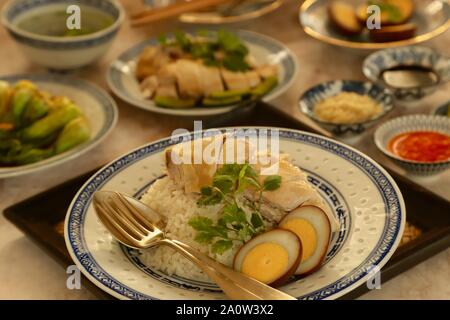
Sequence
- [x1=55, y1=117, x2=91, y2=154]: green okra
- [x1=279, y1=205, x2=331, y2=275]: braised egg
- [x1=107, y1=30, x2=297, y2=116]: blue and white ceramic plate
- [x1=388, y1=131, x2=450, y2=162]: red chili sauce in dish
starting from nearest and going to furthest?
[x1=279, y1=205, x2=331, y2=275]: braised egg, [x1=388, y1=131, x2=450, y2=162]: red chili sauce in dish, [x1=55, y1=117, x2=91, y2=154]: green okra, [x1=107, y1=30, x2=297, y2=116]: blue and white ceramic plate

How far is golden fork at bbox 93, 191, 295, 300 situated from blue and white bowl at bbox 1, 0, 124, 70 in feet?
2.77

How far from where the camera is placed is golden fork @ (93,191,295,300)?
1180 millimetres

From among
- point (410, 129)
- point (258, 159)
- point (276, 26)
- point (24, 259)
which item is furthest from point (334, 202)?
point (276, 26)

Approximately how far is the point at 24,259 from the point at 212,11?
4.41ft

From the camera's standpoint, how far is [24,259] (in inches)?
58.9

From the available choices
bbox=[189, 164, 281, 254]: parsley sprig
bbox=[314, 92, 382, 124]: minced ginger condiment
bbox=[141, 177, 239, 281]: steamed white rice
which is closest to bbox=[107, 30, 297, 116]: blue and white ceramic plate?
bbox=[314, 92, 382, 124]: minced ginger condiment

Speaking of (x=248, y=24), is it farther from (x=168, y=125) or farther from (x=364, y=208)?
(x=364, y=208)

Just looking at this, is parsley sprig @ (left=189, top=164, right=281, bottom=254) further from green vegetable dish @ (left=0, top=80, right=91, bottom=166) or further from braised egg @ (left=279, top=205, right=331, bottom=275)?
green vegetable dish @ (left=0, top=80, right=91, bottom=166)

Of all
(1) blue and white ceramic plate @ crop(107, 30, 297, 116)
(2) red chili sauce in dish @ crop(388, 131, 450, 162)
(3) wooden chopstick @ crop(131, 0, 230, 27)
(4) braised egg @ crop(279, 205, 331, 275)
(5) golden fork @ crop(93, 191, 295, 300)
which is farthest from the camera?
(3) wooden chopstick @ crop(131, 0, 230, 27)

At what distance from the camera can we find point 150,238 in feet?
4.42

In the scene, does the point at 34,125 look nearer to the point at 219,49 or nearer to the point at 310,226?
the point at 219,49

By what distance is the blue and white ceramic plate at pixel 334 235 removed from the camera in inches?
47.8

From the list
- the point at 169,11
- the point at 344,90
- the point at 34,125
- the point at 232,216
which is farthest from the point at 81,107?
the point at 232,216

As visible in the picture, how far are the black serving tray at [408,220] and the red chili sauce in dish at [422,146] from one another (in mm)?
162
